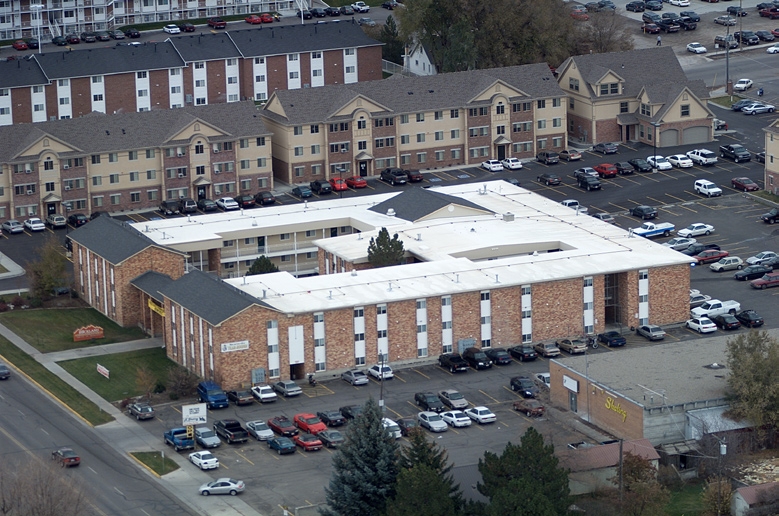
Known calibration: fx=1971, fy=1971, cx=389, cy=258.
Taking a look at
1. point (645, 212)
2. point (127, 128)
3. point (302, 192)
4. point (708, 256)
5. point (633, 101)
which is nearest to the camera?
point (708, 256)

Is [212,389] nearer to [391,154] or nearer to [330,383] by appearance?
[330,383]

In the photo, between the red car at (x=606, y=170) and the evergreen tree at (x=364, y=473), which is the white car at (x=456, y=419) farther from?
the red car at (x=606, y=170)

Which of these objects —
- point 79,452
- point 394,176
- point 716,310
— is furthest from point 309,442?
point 394,176

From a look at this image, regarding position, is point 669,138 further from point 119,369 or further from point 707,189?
point 119,369

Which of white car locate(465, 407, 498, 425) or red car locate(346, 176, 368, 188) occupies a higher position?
red car locate(346, 176, 368, 188)

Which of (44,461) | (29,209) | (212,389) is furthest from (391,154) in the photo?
(44,461)

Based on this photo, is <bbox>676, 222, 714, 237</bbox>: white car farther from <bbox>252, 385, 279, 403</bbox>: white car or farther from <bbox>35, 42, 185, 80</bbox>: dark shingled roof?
<bbox>35, 42, 185, 80</bbox>: dark shingled roof

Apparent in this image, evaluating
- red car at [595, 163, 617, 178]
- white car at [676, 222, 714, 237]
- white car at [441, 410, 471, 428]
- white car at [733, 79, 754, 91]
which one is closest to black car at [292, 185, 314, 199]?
red car at [595, 163, 617, 178]
